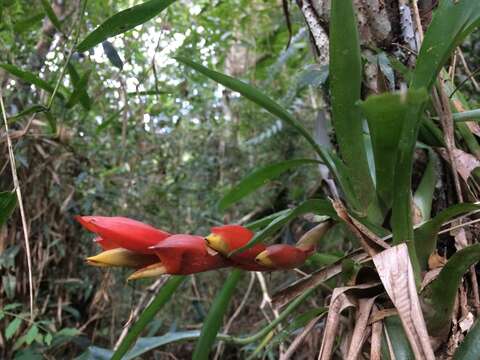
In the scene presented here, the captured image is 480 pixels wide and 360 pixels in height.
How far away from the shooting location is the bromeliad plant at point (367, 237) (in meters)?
0.47

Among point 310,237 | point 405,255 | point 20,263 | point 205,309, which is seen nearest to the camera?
point 405,255

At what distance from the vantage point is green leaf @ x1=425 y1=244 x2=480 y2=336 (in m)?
0.49

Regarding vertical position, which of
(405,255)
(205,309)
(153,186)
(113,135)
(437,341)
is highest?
(113,135)

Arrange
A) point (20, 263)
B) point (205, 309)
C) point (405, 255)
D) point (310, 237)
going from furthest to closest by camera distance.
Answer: point (205, 309), point (20, 263), point (310, 237), point (405, 255)

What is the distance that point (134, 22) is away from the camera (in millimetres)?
629

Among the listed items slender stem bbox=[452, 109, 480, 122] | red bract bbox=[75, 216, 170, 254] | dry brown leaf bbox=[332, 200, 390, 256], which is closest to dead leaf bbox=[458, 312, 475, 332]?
dry brown leaf bbox=[332, 200, 390, 256]

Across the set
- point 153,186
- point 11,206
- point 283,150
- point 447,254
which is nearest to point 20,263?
point 153,186

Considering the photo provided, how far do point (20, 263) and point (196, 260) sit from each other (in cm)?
85

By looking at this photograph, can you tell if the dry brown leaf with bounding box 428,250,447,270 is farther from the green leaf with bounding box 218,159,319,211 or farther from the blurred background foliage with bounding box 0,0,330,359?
the blurred background foliage with bounding box 0,0,330,359

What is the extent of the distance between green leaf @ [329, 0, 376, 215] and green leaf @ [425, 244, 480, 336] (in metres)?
0.12

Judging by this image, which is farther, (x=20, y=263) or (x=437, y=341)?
(x=20, y=263)

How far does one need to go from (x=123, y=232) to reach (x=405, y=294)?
0.26 metres

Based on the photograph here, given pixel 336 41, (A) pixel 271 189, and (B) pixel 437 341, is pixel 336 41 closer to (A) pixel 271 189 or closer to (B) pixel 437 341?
(B) pixel 437 341

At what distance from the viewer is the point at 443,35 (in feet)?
1.66
